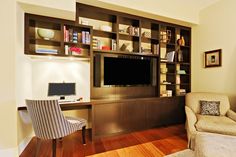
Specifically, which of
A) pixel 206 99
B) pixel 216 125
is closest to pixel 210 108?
pixel 206 99

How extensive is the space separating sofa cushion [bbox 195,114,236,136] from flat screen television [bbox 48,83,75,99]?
2288mm

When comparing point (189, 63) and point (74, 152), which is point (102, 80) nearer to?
point (74, 152)

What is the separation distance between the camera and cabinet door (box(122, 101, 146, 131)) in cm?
270

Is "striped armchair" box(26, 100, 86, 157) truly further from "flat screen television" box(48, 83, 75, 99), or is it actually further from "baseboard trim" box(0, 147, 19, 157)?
"flat screen television" box(48, 83, 75, 99)

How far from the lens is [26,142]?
2.23 metres

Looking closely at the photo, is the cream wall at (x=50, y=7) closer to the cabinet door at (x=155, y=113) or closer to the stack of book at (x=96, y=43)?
the stack of book at (x=96, y=43)

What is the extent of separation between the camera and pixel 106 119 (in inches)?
99.7

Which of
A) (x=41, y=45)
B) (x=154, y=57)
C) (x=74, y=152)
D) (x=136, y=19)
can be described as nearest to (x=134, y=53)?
(x=154, y=57)

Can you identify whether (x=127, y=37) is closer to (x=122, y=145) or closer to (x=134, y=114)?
(x=134, y=114)

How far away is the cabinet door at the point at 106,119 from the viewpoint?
2451mm

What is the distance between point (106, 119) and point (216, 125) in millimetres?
1775

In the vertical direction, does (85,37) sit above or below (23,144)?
above

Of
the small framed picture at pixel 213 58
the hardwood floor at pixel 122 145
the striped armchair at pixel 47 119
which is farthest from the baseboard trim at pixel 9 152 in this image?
the small framed picture at pixel 213 58

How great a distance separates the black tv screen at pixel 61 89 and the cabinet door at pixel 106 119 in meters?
0.61
